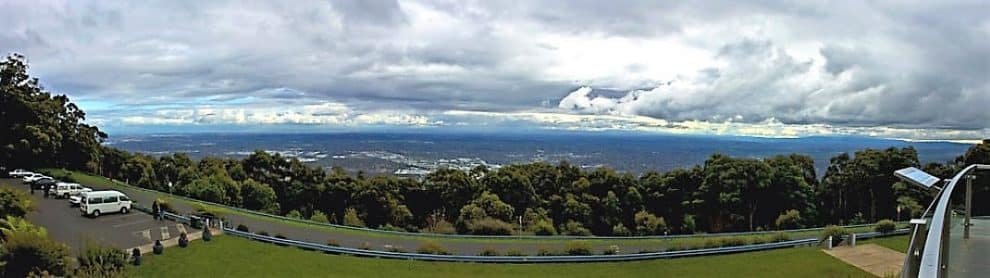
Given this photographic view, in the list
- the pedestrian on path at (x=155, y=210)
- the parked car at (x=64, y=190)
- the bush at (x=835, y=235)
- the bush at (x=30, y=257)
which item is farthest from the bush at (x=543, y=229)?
the parked car at (x=64, y=190)

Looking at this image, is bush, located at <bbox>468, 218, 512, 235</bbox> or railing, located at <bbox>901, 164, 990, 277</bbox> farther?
bush, located at <bbox>468, 218, 512, 235</bbox>

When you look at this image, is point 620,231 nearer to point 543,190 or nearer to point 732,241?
point 543,190

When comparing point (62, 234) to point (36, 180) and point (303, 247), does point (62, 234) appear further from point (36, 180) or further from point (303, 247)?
point (36, 180)

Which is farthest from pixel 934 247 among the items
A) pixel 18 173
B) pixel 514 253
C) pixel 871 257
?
pixel 18 173

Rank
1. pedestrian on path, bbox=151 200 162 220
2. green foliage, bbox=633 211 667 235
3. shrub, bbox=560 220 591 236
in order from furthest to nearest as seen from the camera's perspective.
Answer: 1. green foliage, bbox=633 211 667 235
2. shrub, bbox=560 220 591 236
3. pedestrian on path, bbox=151 200 162 220

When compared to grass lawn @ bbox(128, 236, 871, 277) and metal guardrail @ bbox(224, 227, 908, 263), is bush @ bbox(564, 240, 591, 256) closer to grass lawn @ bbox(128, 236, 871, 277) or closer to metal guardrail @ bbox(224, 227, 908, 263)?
metal guardrail @ bbox(224, 227, 908, 263)

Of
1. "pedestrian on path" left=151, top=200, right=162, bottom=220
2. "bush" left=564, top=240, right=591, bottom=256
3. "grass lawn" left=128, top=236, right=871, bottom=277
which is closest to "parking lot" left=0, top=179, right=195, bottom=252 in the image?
"pedestrian on path" left=151, top=200, right=162, bottom=220
